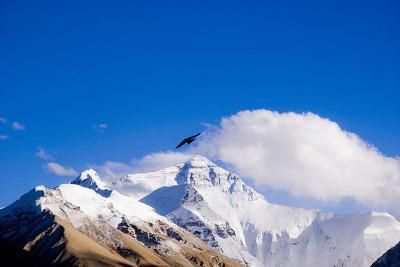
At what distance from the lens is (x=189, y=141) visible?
15750cm
